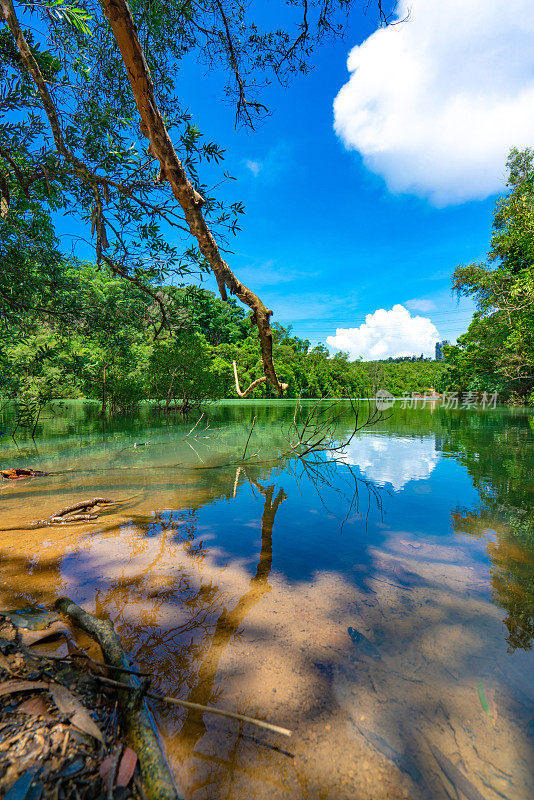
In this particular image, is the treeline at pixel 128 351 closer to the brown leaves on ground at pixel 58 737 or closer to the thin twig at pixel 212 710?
the thin twig at pixel 212 710

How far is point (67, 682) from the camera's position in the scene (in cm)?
178

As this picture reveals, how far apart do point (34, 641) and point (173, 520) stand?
2927 mm

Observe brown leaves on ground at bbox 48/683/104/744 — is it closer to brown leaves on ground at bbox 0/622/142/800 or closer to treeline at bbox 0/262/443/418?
brown leaves on ground at bbox 0/622/142/800

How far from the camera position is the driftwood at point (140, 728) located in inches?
54.0

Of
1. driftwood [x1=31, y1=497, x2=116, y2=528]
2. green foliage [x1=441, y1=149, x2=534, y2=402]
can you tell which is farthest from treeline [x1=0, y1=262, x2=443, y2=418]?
green foliage [x1=441, y1=149, x2=534, y2=402]

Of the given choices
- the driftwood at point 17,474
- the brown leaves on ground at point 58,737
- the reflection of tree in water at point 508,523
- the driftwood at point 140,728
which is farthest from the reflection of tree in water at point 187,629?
the driftwood at point 17,474

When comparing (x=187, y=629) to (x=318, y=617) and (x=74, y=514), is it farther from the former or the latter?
(x=74, y=514)

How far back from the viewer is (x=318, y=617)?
9.36 ft

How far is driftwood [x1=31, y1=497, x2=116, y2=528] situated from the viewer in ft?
15.8

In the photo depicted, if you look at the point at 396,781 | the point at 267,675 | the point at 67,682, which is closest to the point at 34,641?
the point at 67,682

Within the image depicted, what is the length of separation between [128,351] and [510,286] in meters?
22.0

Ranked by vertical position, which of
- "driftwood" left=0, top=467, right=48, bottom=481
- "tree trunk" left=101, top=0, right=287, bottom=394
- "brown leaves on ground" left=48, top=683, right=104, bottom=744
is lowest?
"driftwood" left=0, top=467, right=48, bottom=481

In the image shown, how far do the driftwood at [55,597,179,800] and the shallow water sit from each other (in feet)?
0.67

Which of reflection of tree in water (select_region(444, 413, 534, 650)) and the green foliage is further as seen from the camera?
the green foliage
